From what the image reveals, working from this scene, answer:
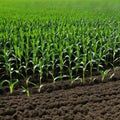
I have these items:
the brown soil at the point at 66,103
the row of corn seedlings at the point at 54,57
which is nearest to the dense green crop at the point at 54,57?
the row of corn seedlings at the point at 54,57

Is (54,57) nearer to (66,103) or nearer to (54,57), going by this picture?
(54,57)

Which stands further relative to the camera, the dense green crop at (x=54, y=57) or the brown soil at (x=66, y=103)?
the dense green crop at (x=54, y=57)

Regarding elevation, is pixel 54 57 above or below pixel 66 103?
above

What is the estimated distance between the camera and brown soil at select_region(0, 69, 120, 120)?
4891 mm

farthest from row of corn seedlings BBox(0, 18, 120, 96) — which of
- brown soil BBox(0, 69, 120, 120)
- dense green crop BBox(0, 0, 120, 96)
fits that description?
brown soil BBox(0, 69, 120, 120)

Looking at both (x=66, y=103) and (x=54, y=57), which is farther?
(x=54, y=57)

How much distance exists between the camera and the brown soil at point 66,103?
4891 mm

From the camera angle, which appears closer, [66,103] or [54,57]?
[66,103]

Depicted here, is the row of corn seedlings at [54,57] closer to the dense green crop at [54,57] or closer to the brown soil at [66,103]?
the dense green crop at [54,57]

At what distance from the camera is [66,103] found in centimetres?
532

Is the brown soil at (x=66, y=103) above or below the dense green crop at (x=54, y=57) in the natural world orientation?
below

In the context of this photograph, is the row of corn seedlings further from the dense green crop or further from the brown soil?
the brown soil

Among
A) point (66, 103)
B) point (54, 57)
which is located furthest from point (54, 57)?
point (66, 103)

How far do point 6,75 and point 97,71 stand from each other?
6.43ft
